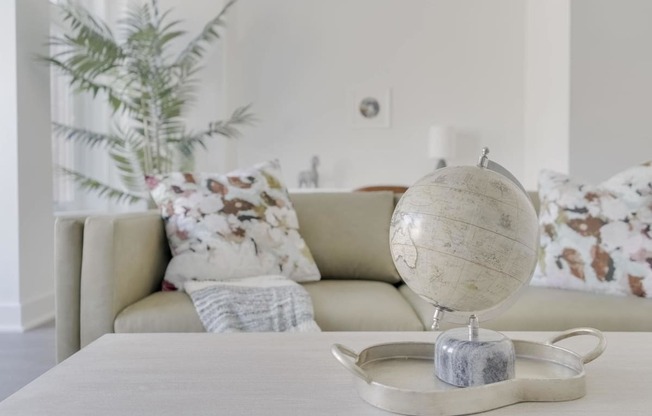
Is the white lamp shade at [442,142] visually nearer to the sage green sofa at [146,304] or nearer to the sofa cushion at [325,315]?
the sage green sofa at [146,304]

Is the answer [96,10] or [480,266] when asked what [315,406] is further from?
[96,10]

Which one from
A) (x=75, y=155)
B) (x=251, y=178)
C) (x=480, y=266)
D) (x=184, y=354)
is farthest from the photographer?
(x=75, y=155)

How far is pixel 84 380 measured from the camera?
36.2 inches

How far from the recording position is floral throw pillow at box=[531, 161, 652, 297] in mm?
1947

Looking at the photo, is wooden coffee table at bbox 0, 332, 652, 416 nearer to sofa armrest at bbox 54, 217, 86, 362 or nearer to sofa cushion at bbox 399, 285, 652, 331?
sofa cushion at bbox 399, 285, 652, 331

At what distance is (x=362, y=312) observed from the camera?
1729mm

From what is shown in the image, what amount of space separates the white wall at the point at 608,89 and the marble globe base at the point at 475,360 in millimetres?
3891

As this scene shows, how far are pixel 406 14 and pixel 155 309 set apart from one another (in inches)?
175

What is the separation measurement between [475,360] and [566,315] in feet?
3.27

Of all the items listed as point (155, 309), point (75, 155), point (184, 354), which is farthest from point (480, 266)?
point (75, 155)

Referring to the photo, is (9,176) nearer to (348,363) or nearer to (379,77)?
(348,363)

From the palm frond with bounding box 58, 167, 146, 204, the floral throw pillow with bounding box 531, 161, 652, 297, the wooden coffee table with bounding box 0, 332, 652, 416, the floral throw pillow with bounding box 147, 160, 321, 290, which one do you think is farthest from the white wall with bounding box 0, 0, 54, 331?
the floral throw pillow with bounding box 531, 161, 652, 297

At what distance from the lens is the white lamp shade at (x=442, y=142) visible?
516 centimetres

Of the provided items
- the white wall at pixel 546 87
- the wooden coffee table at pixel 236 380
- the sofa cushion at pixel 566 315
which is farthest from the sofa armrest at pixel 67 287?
the white wall at pixel 546 87
